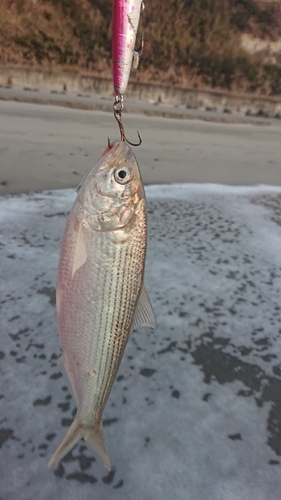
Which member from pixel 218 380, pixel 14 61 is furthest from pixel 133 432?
pixel 14 61

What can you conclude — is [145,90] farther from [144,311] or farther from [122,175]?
[144,311]

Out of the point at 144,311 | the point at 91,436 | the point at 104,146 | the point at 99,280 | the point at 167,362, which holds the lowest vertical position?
the point at 167,362

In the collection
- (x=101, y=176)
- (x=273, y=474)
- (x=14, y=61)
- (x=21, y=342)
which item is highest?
(x=14, y=61)

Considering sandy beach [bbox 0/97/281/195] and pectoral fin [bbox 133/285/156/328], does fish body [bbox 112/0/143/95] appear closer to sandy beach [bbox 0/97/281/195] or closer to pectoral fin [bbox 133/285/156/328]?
pectoral fin [bbox 133/285/156/328]

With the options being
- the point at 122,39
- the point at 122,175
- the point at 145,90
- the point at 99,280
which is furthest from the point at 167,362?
the point at 145,90

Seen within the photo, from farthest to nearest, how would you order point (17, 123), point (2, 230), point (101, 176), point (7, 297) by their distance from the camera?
point (17, 123), point (2, 230), point (7, 297), point (101, 176)

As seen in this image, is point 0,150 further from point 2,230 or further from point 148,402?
point 148,402

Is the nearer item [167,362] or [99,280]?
[99,280]

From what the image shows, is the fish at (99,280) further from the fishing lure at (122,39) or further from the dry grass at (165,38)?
the dry grass at (165,38)
